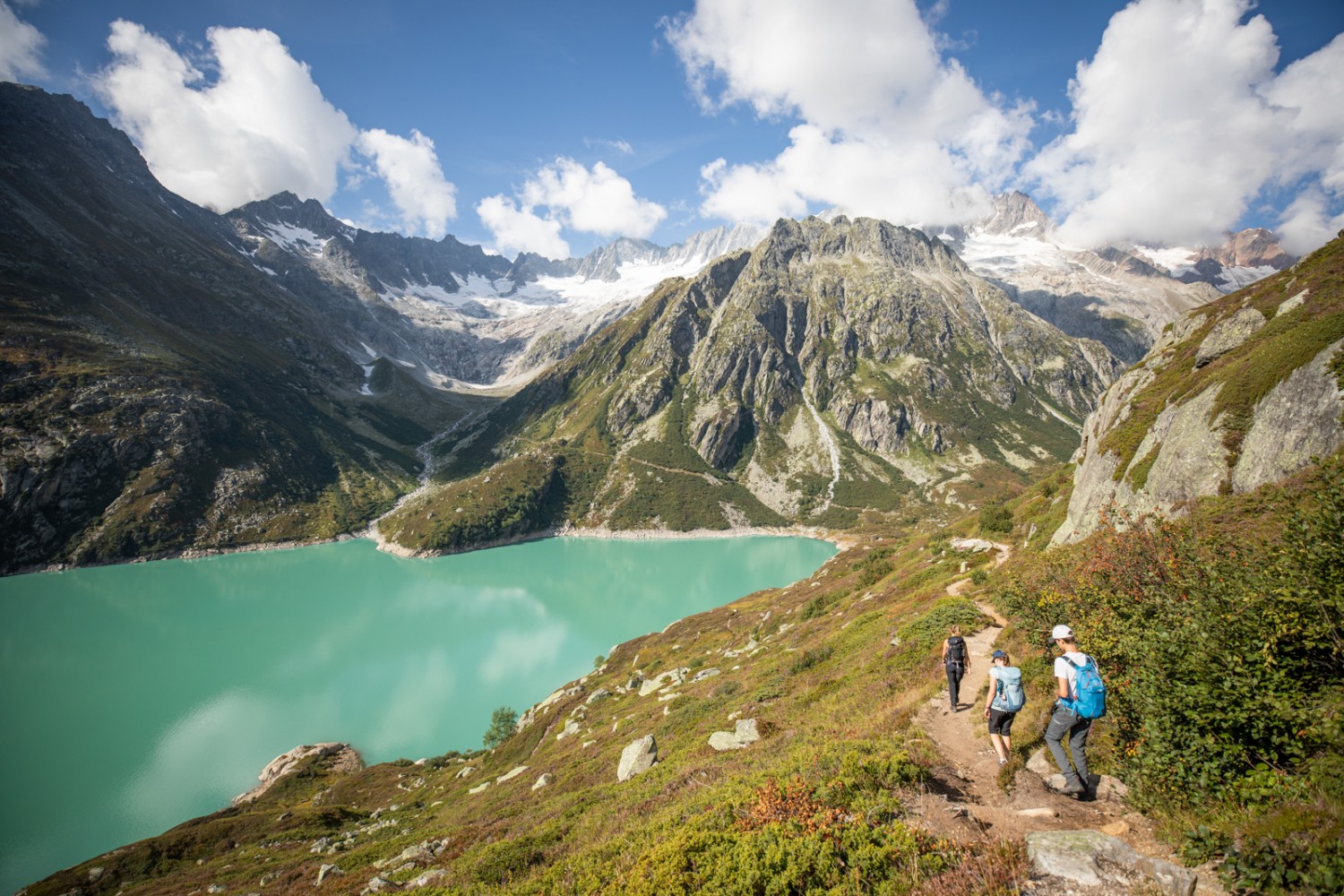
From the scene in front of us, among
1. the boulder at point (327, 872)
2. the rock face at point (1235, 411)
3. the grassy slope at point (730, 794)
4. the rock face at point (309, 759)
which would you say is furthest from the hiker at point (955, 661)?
the rock face at point (309, 759)

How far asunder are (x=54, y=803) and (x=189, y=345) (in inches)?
7765

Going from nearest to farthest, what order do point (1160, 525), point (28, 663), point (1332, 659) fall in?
1. point (1332, 659)
2. point (1160, 525)
3. point (28, 663)

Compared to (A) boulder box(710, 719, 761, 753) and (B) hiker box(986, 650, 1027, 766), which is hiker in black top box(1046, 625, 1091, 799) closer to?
(B) hiker box(986, 650, 1027, 766)

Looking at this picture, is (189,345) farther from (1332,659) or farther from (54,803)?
(1332,659)

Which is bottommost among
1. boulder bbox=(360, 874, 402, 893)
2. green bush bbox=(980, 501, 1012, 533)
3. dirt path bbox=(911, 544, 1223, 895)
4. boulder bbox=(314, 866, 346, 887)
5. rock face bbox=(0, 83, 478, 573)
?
boulder bbox=(314, 866, 346, 887)

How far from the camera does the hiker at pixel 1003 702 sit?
34.7 feet

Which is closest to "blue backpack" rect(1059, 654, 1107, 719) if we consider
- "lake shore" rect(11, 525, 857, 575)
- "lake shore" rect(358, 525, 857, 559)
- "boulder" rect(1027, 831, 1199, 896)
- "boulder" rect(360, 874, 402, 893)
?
"boulder" rect(1027, 831, 1199, 896)

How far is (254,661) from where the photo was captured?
7156 centimetres

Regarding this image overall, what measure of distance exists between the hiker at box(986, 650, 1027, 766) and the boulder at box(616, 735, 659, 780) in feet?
41.8

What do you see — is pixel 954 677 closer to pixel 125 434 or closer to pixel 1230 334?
pixel 1230 334

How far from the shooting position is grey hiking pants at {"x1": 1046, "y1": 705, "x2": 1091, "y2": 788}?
360 inches

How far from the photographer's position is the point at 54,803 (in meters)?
42.2

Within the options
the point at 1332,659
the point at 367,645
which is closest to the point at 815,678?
the point at 1332,659

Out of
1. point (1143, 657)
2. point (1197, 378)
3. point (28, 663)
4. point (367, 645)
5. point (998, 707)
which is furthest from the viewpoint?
point (367, 645)
